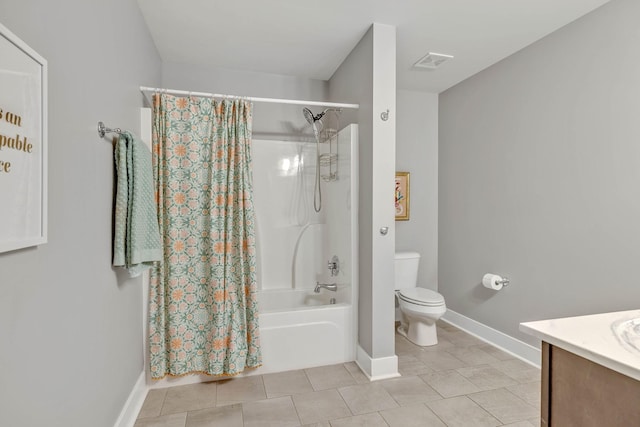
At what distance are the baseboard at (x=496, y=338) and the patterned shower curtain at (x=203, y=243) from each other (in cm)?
196

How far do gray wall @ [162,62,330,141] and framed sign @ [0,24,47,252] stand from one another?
2.18 metres

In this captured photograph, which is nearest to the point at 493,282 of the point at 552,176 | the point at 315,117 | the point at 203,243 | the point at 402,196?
the point at 552,176

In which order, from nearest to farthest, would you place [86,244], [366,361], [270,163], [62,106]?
[62,106]
[86,244]
[366,361]
[270,163]

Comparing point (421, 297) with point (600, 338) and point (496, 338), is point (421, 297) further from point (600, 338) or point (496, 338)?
point (600, 338)

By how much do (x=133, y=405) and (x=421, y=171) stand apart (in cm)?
307

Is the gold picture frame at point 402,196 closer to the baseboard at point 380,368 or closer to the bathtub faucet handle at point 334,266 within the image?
the bathtub faucet handle at point 334,266

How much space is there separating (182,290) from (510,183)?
8.48 feet

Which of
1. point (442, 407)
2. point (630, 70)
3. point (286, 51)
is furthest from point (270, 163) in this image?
point (630, 70)

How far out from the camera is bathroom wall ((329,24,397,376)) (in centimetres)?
228

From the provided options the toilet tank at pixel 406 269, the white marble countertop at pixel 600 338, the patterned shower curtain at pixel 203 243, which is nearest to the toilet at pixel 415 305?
the toilet tank at pixel 406 269

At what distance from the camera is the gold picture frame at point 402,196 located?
340cm

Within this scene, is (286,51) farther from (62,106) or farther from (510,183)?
(510,183)

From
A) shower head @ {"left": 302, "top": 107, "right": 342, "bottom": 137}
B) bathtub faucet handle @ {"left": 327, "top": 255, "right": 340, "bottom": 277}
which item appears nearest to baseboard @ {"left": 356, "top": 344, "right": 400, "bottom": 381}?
bathtub faucet handle @ {"left": 327, "top": 255, "right": 340, "bottom": 277}

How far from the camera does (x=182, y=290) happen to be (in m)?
2.15
